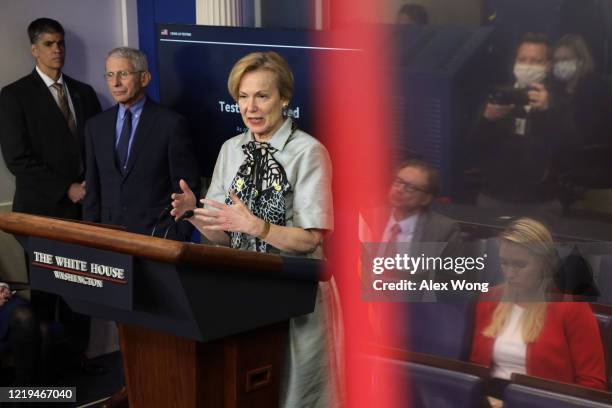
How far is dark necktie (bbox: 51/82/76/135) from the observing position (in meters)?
4.47

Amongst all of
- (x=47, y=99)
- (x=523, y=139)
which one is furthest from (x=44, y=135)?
(x=523, y=139)

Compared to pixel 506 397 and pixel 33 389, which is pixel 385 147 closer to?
pixel 506 397

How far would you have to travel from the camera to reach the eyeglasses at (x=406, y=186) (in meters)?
2.85

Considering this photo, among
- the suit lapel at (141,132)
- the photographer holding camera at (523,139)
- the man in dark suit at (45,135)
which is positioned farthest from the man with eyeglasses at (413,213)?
the man in dark suit at (45,135)

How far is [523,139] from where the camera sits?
260 centimetres

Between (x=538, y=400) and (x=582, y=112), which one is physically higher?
(x=582, y=112)

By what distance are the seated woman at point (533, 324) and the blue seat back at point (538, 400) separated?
0.26 ft

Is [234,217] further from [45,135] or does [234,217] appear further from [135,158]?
[45,135]

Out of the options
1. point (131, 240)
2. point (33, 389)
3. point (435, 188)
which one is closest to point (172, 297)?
point (131, 240)

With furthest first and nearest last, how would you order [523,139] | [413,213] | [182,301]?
[413,213]
[523,139]
[182,301]

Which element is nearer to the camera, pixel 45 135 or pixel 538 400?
pixel 538 400

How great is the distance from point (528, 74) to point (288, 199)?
75 cm

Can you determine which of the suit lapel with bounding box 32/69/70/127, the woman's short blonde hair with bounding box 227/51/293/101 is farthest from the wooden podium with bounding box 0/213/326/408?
the suit lapel with bounding box 32/69/70/127

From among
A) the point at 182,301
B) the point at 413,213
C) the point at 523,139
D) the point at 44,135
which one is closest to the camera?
the point at 182,301
